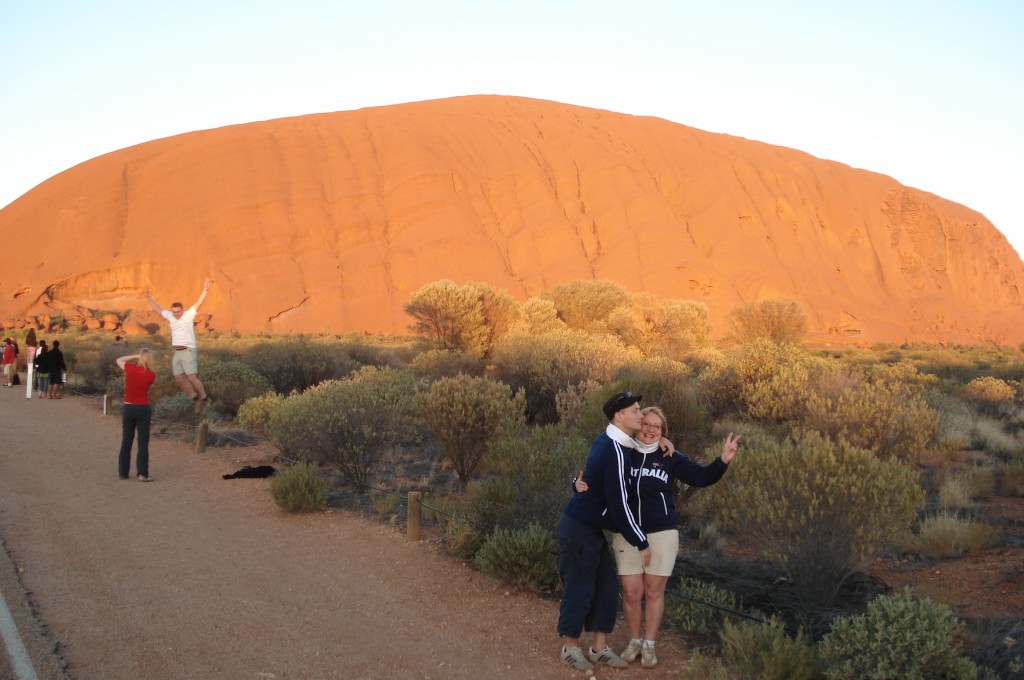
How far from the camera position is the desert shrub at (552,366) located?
50.0ft

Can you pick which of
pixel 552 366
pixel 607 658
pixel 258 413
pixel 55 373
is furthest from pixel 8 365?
pixel 607 658

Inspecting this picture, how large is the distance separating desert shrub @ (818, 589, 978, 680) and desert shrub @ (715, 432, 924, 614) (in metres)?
1.27

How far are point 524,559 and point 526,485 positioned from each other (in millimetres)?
1154

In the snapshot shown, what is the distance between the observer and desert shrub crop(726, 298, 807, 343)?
3950 cm

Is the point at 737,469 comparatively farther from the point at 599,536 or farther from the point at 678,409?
the point at 678,409

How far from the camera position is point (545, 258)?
186 feet

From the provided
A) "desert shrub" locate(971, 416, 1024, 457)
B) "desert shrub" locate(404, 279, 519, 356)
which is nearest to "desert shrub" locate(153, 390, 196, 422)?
"desert shrub" locate(404, 279, 519, 356)

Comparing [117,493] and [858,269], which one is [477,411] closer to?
[117,493]

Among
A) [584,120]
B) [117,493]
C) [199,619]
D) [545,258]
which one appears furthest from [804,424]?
[584,120]

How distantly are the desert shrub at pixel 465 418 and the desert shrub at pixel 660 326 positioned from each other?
15.0 meters

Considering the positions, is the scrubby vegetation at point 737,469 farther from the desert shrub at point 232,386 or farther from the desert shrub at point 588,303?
the desert shrub at point 588,303

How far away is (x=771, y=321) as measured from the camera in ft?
131

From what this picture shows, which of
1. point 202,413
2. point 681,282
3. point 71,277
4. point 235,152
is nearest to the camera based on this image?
point 202,413

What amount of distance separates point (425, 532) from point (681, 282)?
48.4m
